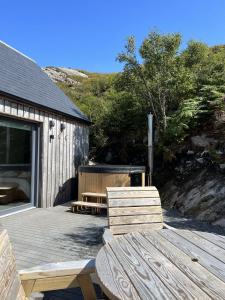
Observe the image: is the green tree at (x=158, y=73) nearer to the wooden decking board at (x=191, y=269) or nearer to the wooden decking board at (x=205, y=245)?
the wooden decking board at (x=205, y=245)

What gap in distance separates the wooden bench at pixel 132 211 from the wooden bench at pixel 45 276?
1344mm

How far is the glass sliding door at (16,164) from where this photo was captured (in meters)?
7.17

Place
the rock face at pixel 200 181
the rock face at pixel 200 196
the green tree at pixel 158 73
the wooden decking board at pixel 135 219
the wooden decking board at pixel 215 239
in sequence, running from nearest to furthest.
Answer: the wooden decking board at pixel 215 239
the wooden decking board at pixel 135 219
the rock face at pixel 200 196
the rock face at pixel 200 181
the green tree at pixel 158 73

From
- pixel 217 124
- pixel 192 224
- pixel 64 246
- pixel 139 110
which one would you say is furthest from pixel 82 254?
pixel 139 110

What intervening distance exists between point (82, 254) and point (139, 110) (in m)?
8.19

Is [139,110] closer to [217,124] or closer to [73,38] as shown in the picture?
[217,124]

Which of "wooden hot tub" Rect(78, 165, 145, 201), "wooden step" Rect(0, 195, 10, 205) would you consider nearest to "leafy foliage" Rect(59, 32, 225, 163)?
"wooden hot tub" Rect(78, 165, 145, 201)

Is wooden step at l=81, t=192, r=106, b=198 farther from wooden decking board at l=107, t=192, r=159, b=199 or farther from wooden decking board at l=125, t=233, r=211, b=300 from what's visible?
wooden decking board at l=125, t=233, r=211, b=300

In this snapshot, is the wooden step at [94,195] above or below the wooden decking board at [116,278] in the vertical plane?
below

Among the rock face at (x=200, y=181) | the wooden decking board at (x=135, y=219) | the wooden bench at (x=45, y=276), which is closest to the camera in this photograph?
the wooden bench at (x=45, y=276)

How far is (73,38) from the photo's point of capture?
89.7 ft

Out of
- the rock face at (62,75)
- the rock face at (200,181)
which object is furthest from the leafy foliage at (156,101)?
the rock face at (62,75)

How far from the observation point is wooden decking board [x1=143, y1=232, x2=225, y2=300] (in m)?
1.73

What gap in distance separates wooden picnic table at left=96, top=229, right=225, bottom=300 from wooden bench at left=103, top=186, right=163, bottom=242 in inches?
40.1
